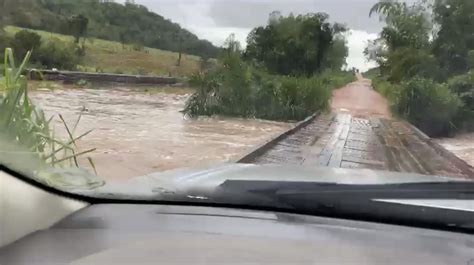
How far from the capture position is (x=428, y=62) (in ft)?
7.18

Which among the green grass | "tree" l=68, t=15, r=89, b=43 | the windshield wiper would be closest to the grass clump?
the windshield wiper

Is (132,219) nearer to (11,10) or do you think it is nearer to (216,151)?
(216,151)

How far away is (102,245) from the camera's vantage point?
1521 millimetres

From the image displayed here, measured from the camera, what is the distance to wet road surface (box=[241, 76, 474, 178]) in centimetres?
195

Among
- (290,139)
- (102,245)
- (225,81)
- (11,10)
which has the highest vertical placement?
(11,10)

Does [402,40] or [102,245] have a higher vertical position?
[402,40]

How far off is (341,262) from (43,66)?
48.9 inches

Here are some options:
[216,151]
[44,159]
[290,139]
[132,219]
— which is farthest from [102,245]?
[290,139]

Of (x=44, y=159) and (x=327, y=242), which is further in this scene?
(x=44, y=159)

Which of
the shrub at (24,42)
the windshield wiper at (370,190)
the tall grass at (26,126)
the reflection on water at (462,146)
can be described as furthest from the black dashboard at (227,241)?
the shrub at (24,42)

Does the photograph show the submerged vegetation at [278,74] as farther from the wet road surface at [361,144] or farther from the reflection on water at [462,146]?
the reflection on water at [462,146]

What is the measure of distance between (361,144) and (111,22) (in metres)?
0.90

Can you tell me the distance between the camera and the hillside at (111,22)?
219cm

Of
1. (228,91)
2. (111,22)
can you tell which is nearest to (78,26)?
(111,22)
